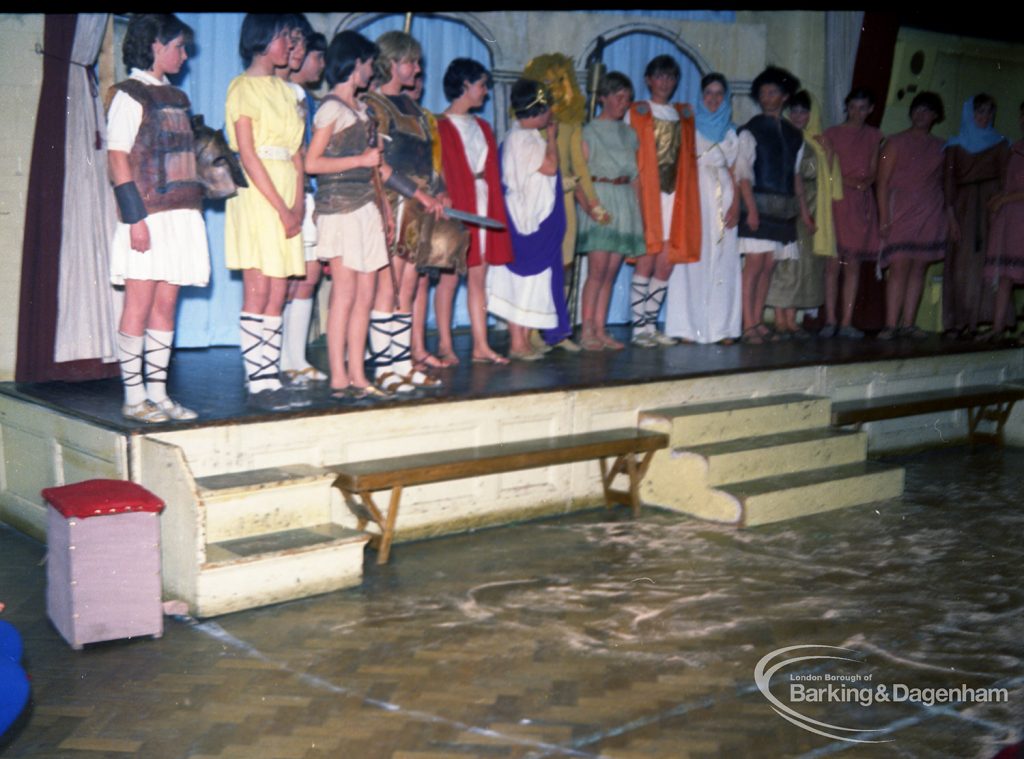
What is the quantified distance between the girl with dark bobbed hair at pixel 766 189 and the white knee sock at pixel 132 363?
4098mm

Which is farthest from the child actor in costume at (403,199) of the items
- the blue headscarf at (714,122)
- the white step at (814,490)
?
the blue headscarf at (714,122)

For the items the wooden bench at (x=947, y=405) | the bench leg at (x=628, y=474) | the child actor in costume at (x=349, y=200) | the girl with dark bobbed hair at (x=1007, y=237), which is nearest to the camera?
the child actor in costume at (x=349, y=200)

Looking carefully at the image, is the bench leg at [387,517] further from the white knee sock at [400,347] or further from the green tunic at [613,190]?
the green tunic at [613,190]

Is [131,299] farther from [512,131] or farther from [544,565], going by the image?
[512,131]

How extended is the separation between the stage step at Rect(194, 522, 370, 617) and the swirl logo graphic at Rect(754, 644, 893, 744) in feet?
4.95

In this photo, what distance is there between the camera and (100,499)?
371 centimetres

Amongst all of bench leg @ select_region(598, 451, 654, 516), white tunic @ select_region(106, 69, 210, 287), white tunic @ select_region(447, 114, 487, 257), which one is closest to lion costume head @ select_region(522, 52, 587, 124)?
white tunic @ select_region(447, 114, 487, 257)

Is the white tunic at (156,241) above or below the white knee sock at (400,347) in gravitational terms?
above

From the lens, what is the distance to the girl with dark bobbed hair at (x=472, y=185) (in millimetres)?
5824

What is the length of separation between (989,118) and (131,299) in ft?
21.0

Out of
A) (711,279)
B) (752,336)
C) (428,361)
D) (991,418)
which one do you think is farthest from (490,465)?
(991,418)

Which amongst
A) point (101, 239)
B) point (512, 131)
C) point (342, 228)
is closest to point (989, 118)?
point (512, 131)

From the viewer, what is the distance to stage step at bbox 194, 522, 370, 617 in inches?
158

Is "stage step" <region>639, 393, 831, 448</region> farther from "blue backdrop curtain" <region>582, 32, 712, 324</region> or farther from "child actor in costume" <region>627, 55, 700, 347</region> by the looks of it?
"blue backdrop curtain" <region>582, 32, 712, 324</region>
